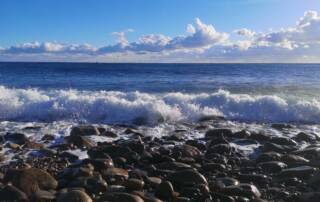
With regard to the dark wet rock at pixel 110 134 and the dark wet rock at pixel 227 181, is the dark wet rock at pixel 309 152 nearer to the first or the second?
the dark wet rock at pixel 227 181

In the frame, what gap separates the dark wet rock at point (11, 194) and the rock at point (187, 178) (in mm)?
2624

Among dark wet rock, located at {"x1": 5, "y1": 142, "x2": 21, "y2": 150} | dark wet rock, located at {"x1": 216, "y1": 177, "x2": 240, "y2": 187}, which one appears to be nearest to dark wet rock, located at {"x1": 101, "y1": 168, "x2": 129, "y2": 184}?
dark wet rock, located at {"x1": 216, "y1": 177, "x2": 240, "y2": 187}

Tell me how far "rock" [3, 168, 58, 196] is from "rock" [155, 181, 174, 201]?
1.82 meters

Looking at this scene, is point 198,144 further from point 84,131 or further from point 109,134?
point 84,131

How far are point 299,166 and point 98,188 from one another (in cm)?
435

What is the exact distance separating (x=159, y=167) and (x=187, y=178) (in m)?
1.11

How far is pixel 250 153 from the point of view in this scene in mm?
10602

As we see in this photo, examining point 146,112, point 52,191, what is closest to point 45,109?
point 146,112

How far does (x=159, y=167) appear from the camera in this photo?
338 inches

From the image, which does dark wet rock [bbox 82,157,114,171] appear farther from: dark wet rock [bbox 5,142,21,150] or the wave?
the wave

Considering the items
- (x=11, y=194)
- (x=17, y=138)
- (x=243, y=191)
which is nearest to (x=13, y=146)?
(x=17, y=138)

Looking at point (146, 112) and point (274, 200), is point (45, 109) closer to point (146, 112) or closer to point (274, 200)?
point (146, 112)

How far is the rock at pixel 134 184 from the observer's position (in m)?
7.32

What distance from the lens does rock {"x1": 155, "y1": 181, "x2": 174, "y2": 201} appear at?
22.8 ft
